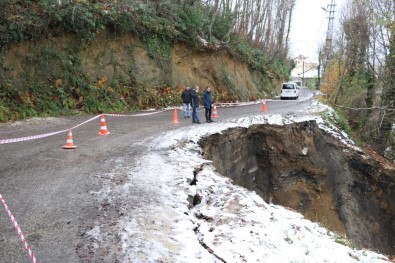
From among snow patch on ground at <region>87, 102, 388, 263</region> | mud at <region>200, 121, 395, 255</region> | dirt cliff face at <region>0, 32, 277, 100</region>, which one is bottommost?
mud at <region>200, 121, 395, 255</region>

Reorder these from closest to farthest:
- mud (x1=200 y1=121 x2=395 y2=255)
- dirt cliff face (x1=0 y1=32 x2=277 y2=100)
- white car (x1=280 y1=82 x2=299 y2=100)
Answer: dirt cliff face (x1=0 y1=32 x2=277 y2=100) → mud (x1=200 y1=121 x2=395 y2=255) → white car (x1=280 y1=82 x2=299 y2=100)

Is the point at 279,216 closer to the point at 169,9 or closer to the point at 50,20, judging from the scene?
the point at 50,20

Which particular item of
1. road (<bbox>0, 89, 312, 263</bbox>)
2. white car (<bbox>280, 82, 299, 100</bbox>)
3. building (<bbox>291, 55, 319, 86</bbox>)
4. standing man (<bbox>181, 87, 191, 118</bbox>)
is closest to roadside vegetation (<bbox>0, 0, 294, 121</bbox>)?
road (<bbox>0, 89, 312, 263</bbox>)

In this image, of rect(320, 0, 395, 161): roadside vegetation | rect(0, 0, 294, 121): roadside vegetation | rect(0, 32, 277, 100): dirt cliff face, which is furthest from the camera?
rect(320, 0, 395, 161): roadside vegetation

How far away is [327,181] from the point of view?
57.3ft

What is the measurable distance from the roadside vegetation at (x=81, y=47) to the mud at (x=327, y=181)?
7851 mm

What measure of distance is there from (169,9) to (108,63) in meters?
6.61

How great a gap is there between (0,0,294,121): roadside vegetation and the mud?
25.8 ft

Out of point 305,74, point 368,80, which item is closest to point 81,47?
point 368,80

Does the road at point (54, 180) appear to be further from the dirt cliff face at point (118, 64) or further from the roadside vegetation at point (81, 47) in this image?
the dirt cliff face at point (118, 64)

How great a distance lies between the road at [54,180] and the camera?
5.08m

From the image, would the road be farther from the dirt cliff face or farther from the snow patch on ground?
the dirt cliff face

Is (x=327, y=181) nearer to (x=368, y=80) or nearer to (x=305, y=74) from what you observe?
(x=368, y=80)

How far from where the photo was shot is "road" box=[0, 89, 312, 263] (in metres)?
5.08
